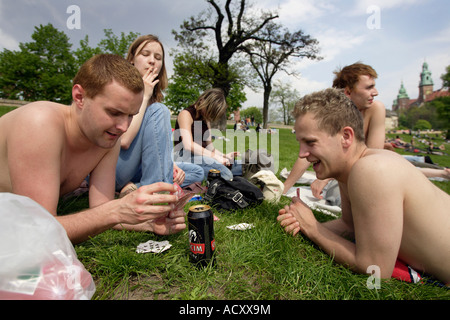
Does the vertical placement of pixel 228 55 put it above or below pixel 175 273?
above

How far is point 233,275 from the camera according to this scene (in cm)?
174

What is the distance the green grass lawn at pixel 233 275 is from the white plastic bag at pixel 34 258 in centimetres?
38

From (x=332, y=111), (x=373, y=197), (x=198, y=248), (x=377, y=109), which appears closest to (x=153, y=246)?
(x=198, y=248)

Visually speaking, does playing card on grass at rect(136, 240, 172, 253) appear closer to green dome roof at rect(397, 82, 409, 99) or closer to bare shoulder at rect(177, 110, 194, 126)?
bare shoulder at rect(177, 110, 194, 126)

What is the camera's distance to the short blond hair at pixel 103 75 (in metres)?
1.76

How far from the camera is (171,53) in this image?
22.4 meters

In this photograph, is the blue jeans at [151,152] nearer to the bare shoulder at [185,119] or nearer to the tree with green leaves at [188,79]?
the bare shoulder at [185,119]

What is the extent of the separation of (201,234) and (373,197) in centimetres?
116

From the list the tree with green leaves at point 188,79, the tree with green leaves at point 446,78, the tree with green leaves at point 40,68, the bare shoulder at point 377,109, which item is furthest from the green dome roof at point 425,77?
the bare shoulder at point 377,109

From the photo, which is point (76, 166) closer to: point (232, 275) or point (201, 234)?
point (201, 234)

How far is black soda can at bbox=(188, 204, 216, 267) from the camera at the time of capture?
5.46 feet
